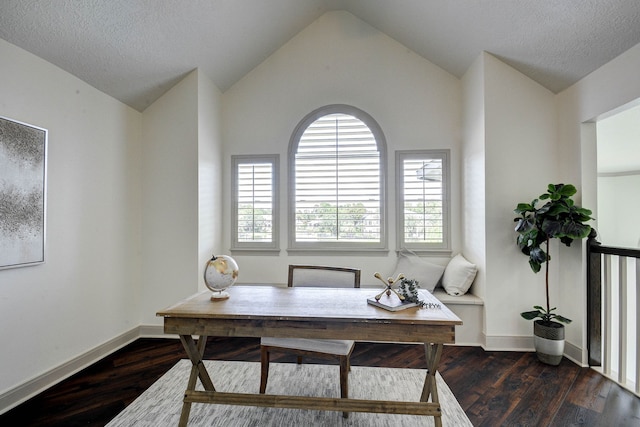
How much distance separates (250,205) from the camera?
384 centimetres

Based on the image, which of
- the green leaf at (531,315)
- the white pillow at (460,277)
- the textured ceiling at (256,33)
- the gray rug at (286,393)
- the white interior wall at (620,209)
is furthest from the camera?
the white interior wall at (620,209)

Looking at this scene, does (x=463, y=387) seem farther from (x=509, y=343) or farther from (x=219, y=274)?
(x=219, y=274)

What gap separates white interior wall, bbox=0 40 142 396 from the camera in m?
2.12

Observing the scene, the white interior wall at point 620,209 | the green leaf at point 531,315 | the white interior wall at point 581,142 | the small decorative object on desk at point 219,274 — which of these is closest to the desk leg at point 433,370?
the small decorative object on desk at point 219,274

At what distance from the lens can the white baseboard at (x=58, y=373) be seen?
2.04m

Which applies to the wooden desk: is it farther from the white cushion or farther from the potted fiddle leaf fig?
the potted fiddle leaf fig

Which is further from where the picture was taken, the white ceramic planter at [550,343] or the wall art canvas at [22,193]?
Result: the white ceramic planter at [550,343]

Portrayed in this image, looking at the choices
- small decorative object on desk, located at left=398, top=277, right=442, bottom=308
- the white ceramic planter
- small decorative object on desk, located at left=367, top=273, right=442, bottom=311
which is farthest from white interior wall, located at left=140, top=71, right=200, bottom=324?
the white ceramic planter

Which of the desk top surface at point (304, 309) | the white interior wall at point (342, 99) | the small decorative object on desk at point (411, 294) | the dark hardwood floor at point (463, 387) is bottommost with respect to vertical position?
the dark hardwood floor at point (463, 387)

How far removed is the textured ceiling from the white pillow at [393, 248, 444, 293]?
7.13ft

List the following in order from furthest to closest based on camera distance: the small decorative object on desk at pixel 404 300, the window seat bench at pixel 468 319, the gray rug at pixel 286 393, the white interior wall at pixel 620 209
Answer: the white interior wall at pixel 620 209 < the window seat bench at pixel 468 319 < the gray rug at pixel 286 393 < the small decorative object on desk at pixel 404 300

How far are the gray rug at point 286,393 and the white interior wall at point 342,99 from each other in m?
1.27

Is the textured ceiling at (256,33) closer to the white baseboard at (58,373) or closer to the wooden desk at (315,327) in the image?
the wooden desk at (315,327)

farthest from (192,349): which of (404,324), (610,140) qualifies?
(610,140)
